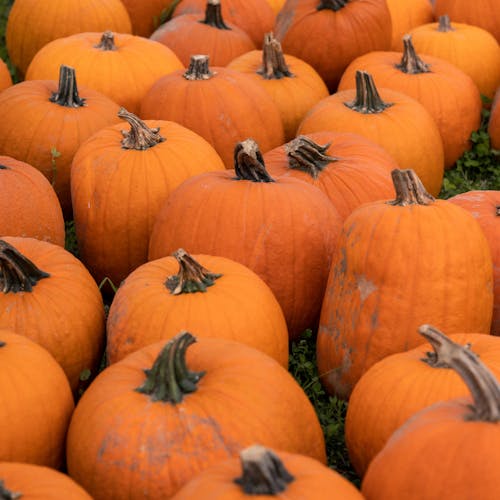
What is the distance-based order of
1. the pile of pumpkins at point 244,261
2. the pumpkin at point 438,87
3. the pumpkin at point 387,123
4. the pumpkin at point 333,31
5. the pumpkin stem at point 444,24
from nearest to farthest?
the pile of pumpkins at point 244,261
the pumpkin at point 387,123
the pumpkin at point 438,87
the pumpkin at point 333,31
the pumpkin stem at point 444,24

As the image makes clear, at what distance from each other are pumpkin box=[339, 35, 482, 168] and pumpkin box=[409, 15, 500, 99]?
364 mm

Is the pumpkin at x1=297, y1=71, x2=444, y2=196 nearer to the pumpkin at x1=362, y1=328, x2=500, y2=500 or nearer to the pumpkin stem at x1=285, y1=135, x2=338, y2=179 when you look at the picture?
the pumpkin stem at x1=285, y1=135, x2=338, y2=179

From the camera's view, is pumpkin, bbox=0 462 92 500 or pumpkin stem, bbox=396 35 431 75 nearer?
pumpkin, bbox=0 462 92 500

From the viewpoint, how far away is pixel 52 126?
15.0ft

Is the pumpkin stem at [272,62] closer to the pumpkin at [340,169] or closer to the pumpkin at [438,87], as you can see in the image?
the pumpkin at [438,87]

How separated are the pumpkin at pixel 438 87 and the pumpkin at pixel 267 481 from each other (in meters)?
3.52

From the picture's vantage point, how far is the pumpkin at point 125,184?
13.3 feet

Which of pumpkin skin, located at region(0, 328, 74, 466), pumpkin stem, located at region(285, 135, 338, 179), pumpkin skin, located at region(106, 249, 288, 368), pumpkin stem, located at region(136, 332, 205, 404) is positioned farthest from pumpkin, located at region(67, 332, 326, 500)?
pumpkin stem, located at region(285, 135, 338, 179)

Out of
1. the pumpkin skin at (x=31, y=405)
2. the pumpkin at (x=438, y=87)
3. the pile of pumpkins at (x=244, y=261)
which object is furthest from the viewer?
the pumpkin at (x=438, y=87)

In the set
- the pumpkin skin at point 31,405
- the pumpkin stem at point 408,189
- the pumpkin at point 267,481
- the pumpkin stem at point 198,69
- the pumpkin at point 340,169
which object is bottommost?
the pumpkin skin at point 31,405

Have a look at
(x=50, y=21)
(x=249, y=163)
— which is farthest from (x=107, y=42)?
(x=249, y=163)

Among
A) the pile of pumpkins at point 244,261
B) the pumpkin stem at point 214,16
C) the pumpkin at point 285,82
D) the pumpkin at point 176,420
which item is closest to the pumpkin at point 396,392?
the pile of pumpkins at point 244,261

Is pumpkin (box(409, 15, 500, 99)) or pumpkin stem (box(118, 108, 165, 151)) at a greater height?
pumpkin (box(409, 15, 500, 99))

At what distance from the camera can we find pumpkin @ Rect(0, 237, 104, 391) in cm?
323
